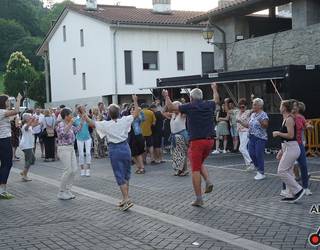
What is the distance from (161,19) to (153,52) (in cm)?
284

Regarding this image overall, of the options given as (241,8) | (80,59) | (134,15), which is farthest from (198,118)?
(80,59)

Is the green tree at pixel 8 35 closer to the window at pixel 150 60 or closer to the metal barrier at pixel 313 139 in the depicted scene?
the window at pixel 150 60

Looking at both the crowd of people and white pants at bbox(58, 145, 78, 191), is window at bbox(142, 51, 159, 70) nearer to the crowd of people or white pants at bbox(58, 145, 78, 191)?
the crowd of people

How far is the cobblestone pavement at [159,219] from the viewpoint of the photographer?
6883mm

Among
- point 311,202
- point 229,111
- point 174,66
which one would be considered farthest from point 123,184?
point 174,66

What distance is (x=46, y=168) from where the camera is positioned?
16500mm

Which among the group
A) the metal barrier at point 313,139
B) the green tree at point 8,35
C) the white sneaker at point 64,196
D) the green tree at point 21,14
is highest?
the green tree at point 21,14

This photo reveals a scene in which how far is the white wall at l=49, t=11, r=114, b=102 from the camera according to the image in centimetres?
3622

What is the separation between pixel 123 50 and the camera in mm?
36062

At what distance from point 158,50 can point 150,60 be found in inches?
36.1

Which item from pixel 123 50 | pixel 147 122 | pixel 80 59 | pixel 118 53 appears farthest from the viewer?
pixel 80 59

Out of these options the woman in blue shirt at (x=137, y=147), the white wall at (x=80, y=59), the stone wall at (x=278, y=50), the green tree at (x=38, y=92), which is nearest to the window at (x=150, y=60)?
the white wall at (x=80, y=59)

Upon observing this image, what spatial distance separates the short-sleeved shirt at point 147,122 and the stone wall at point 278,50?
19.6 ft

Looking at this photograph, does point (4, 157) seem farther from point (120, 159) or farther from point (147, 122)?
point (147, 122)
